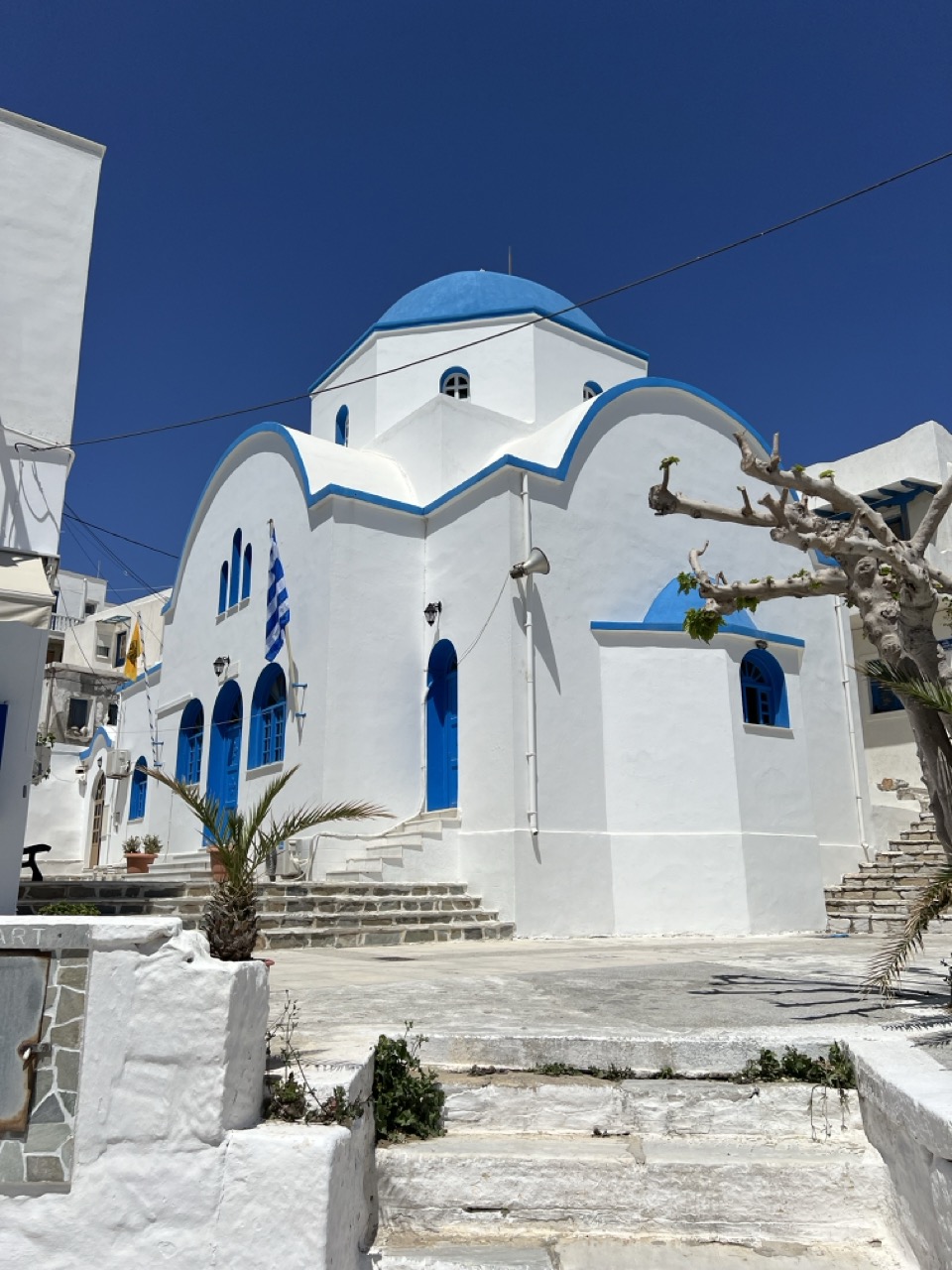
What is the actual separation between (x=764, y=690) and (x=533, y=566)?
152 inches

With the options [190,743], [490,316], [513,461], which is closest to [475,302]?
[490,316]

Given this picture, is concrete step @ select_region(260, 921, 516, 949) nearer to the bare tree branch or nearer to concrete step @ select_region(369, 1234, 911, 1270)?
concrete step @ select_region(369, 1234, 911, 1270)

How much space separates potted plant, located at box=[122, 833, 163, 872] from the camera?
625 inches

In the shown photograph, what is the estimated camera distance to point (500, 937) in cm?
1121

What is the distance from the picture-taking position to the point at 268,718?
15.3 meters

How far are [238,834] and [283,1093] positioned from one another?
4.03ft

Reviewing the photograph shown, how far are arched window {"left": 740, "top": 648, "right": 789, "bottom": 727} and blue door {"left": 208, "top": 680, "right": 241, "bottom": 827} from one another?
26.4ft

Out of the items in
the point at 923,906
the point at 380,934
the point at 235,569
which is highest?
the point at 235,569

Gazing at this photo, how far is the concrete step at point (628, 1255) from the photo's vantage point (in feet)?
10.4

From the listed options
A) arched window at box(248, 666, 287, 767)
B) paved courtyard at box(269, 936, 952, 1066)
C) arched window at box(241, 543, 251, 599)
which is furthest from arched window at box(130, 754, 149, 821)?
paved courtyard at box(269, 936, 952, 1066)

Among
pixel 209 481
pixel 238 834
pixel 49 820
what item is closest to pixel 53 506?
pixel 238 834

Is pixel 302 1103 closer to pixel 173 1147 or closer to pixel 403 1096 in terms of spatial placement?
pixel 173 1147

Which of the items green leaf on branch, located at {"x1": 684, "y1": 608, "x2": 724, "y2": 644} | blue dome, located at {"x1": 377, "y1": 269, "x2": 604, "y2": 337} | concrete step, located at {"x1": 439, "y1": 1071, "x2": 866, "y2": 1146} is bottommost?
concrete step, located at {"x1": 439, "y1": 1071, "x2": 866, "y2": 1146}

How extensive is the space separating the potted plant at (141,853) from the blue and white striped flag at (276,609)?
3.91 m
